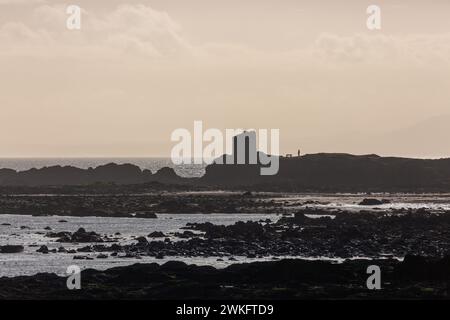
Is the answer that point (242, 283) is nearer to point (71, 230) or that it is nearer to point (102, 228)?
point (71, 230)

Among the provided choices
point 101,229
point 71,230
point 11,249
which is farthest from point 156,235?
point 11,249

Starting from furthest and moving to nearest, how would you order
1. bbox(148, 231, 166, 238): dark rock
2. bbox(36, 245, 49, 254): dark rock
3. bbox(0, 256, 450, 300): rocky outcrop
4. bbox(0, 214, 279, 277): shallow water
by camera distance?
bbox(148, 231, 166, 238): dark rock < bbox(36, 245, 49, 254): dark rock < bbox(0, 214, 279, 277): shallow water < bbox(0, 256, 450, 300): rocky outcrop

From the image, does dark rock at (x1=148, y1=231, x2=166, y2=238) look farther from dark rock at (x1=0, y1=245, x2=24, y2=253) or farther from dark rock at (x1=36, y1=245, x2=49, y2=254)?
dark rock at (x1=0, y1=245, x2=24, y2=253)

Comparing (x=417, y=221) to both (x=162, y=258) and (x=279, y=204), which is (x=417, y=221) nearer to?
(x=162, y=258)

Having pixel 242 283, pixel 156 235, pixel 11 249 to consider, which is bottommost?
pixel 242 283

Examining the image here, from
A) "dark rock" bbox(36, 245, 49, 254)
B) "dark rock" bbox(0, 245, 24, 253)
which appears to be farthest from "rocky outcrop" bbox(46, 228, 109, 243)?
"dark rock" bbox(36, 245, 49, 254)

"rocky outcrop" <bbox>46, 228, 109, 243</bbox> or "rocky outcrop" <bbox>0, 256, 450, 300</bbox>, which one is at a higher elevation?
"rocky outcrop" <bbox>46, 228, 109, 243</bbox>

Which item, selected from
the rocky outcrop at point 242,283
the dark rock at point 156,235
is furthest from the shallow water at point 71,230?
the rocky outcrop at point 242,283

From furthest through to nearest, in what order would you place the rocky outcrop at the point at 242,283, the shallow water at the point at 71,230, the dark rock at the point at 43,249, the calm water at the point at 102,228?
the dark rock at the point at 43,249
the calm water at the point at 102,228
the shallow water at the point at 71,230
the rocky outcrop at the point at 242,283

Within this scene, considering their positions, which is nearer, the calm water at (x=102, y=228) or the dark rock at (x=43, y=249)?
the calm water at (x=102, y=228)

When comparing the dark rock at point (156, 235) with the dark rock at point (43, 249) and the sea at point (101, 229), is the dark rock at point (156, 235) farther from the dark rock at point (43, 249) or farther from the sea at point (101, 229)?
the dark rock at point (43, 249)

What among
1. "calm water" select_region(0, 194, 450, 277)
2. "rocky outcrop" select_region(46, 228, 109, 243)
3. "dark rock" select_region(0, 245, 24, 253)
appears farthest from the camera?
"rocky outcrop" select_region(46, 228, 109, 243)
